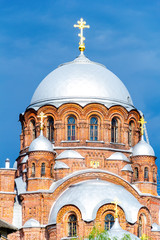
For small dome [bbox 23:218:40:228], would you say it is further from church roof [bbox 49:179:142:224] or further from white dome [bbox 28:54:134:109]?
white dome [bbox 28:54:134:109]

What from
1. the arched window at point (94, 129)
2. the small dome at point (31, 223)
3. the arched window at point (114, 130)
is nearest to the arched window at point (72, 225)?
the small dome at point (31, 223)

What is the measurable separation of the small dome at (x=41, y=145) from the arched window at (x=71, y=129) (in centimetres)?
169

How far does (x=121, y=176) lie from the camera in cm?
4847

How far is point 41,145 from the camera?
47344mm

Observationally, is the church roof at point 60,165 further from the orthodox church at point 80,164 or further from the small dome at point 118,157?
the small dome at point 118,157

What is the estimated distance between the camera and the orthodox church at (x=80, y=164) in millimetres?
44594

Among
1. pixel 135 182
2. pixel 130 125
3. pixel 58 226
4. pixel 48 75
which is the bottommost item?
pixel 58 226

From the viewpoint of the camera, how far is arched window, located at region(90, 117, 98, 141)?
49.2 meters

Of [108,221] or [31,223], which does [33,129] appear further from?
[108,221]

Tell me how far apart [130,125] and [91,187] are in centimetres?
648

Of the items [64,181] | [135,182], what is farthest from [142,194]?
[64,181]

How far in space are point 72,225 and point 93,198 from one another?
5.69 ft

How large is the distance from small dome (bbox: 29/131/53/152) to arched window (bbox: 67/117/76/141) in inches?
66.6

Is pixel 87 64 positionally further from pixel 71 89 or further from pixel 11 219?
pixel 11 219
